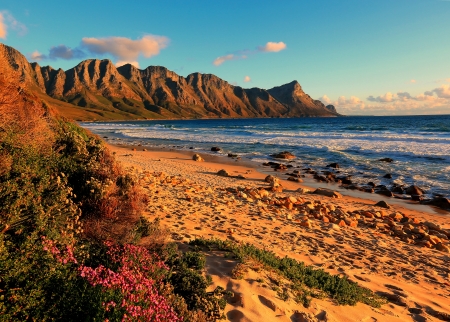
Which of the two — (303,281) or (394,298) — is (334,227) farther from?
(303,281)

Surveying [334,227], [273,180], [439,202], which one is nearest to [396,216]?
[334,227]

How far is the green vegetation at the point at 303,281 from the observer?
201 inches

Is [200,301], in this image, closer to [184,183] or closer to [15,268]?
[15,268]

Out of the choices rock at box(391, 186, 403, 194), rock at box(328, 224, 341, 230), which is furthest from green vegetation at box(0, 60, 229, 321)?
rock at box(391, 186, 403, 194)

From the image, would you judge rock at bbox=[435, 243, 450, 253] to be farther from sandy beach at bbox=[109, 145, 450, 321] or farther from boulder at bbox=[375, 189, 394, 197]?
boulder at bbox=[375, 189, 394, 197]

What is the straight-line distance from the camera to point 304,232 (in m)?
9.25

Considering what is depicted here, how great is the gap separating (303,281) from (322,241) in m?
3.44

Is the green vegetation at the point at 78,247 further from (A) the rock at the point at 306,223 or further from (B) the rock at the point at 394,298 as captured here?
(A) the rock at the point at 306,223

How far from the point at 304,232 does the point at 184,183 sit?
7.16m

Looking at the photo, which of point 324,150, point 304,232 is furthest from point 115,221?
point 324,150

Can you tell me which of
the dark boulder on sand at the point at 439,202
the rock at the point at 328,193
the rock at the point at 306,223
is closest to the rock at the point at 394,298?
the rock at the point at 306,223

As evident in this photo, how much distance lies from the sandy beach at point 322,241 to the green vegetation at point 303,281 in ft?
0.50

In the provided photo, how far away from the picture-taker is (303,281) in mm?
5531

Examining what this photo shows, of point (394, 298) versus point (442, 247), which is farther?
point (442, 247)
